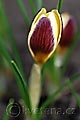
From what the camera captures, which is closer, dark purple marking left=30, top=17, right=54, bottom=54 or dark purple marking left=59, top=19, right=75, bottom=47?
dark purple marking left=30, top=17, right=54, bottom=54

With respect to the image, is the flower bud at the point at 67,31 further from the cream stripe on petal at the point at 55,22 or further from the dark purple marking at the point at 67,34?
the cream stripe on petal at the point at 55,22

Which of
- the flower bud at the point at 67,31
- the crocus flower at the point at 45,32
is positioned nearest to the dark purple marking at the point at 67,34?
the flower bud at the point at 67,31

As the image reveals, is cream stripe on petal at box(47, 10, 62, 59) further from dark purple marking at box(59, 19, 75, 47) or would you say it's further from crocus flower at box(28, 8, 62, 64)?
dark purple marking at box(59, 19, 75, 47)

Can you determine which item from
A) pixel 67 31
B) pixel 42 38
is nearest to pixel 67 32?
pixel 67 31

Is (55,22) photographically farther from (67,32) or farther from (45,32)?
(67,32)

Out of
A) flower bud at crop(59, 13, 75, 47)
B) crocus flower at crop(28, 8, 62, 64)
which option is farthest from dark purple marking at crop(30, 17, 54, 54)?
flower bud at crop(59, 13, 75, 47)

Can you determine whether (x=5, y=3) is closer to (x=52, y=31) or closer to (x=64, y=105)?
(x=64, y=105)

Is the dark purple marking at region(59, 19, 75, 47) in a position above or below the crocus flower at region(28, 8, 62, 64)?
below
